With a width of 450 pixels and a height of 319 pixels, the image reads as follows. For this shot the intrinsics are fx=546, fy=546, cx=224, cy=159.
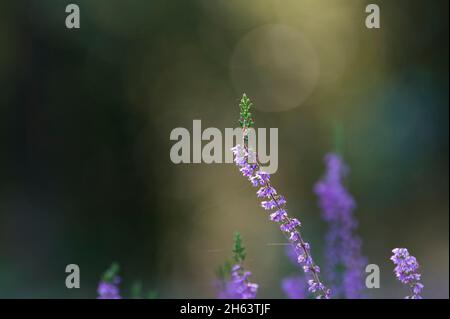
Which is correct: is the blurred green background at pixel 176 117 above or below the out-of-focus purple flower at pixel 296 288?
above

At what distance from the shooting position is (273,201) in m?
1.86

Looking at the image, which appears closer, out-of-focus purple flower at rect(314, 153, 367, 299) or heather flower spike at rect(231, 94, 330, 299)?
heather flower spike at rect(231, 94, 330, 299)

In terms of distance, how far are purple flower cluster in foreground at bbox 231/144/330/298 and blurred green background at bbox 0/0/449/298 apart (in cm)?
466

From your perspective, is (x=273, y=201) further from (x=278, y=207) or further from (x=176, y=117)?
(x=176, y=117)

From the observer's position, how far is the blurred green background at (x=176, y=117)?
6.59 m

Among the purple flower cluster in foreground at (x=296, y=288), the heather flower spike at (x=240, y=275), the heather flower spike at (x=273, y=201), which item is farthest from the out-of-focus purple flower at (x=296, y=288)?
the heather flower spike at (x=273, y=201)

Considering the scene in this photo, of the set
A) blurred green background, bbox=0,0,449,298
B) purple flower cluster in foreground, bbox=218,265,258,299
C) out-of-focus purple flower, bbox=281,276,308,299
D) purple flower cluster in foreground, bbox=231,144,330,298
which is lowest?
out-of-focus purple flower, bbox=281,276,308,299

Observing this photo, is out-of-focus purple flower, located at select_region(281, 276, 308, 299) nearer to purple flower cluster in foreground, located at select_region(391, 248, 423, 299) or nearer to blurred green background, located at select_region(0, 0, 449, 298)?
purple flower cluster in foreground, located at select_region(391, 248, 423, 299)

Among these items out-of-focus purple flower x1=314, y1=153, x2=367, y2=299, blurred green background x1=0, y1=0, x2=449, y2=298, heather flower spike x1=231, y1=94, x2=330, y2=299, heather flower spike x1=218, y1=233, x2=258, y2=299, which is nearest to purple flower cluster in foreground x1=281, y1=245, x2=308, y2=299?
out-of-focus purple flower x1=314, y1=153, x2=367, y2=299

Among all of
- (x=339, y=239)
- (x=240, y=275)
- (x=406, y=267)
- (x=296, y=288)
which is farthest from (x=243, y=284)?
(x=339, y=239)

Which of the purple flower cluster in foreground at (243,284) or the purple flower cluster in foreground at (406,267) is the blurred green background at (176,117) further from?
the purple flower cluster in foreground at (406,267)

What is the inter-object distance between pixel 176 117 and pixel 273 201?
4.84m

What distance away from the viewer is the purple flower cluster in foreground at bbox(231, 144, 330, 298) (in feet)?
5.95
